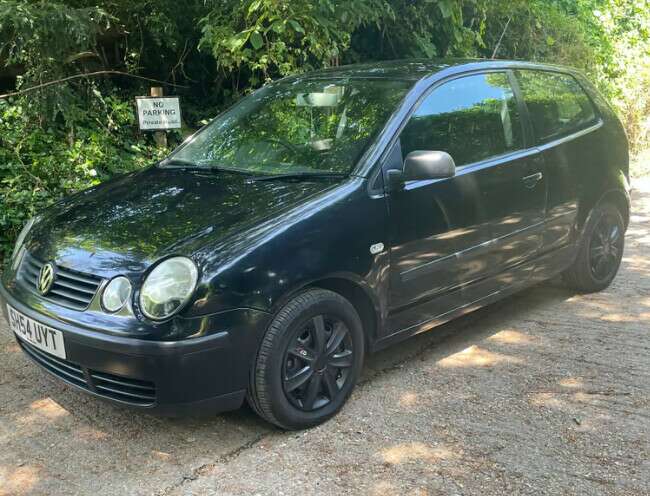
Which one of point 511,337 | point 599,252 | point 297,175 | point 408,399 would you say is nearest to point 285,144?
point 297,175

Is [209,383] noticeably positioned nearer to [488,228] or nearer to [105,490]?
[105,490]

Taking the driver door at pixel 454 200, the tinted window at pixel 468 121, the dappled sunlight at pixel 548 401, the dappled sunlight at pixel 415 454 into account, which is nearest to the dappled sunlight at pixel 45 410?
the dappled sunlight at pixel 415 454

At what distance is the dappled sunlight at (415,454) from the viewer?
3027 mm

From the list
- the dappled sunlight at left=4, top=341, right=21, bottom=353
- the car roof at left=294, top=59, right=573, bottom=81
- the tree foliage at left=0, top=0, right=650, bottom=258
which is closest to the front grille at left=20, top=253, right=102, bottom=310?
the dappled sunlight at left=4, top=341, right=21, bottom=353

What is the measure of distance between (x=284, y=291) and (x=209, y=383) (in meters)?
0.49

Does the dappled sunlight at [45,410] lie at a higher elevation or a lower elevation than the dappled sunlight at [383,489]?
higher

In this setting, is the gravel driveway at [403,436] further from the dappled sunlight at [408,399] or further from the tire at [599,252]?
the tire at [599,252]

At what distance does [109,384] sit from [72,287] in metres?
0.45

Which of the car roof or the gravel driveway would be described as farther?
the car roof

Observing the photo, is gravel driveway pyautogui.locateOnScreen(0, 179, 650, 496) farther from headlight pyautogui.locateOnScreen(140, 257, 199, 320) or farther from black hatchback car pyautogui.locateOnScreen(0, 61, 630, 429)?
headlight pyautogui.locateOnScreen(140, 257, 199, 320)

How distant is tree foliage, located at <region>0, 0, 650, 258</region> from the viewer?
605 centimetres

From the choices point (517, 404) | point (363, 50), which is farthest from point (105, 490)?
point (363, 50)

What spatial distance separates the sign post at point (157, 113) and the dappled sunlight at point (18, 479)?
3841mm

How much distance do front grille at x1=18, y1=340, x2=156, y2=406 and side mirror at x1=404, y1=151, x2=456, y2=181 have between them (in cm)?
155
